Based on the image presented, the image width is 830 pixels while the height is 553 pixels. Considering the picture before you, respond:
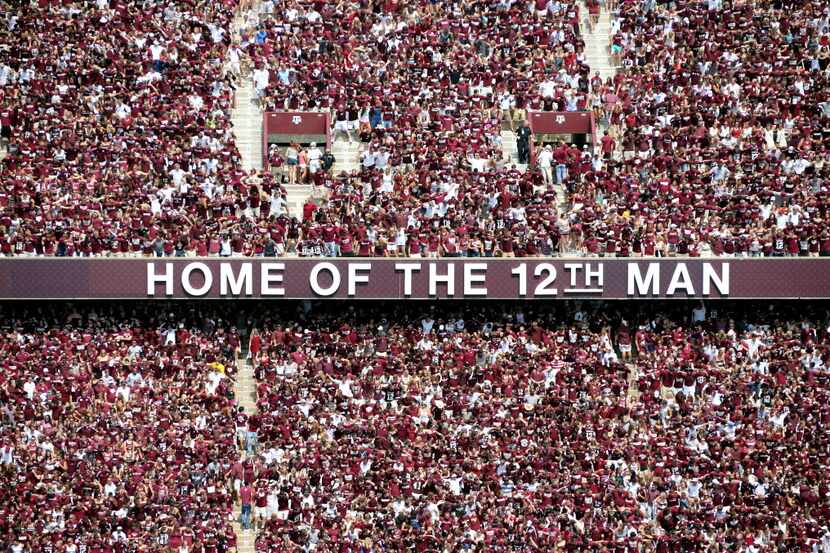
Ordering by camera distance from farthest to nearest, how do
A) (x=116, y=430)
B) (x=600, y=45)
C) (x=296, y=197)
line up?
(x=600, y=45)
(x=296, y=197)
(x=116, y=430)

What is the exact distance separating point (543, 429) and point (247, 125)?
847 centimetres

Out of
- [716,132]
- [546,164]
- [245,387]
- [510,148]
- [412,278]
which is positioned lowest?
[245,387]

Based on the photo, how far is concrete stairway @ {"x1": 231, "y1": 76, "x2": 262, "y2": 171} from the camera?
118 feet

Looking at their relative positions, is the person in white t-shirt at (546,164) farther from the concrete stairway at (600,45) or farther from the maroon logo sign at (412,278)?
the concrete stairway at (600,45)

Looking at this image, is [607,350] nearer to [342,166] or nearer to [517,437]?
[517,437]

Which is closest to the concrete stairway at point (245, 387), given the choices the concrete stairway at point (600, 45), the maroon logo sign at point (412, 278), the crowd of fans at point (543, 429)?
the crowd of fans at point (543, 429)

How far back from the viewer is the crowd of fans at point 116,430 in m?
32.0

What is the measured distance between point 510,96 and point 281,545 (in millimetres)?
10373

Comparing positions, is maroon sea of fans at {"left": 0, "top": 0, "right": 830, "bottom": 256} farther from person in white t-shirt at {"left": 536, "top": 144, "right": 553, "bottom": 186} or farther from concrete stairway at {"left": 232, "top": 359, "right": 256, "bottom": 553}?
concrete stairway at {"left": 232, "top": 359, "right": 256, "bottom": 553}

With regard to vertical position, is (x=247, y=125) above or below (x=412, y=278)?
above

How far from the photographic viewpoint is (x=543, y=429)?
33.5 meters

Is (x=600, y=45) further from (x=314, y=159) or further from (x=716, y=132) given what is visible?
(x=314, y=159)

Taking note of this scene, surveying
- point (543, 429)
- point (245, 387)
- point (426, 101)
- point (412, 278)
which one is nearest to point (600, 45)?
point (426, 101)

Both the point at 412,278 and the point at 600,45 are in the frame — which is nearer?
the point at 412,278
